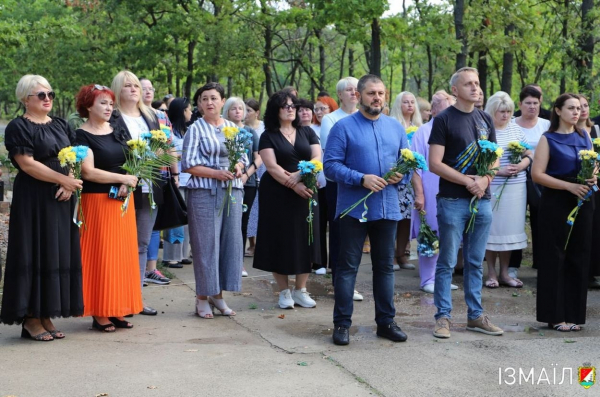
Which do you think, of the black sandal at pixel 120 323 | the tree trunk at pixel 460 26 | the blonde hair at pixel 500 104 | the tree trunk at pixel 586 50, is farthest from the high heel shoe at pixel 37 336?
the tree trunk at pixel 586 50

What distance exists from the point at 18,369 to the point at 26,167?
165cm

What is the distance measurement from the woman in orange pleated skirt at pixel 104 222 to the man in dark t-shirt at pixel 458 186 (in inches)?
106

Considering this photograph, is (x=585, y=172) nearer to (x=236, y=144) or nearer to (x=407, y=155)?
(x=407, y=155)

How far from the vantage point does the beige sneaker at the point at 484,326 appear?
700 cm

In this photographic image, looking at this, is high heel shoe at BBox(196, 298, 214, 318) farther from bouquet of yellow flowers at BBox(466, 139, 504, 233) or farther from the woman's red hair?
bouquet of yellow flowers at BBox(466, 139, 504, 233)

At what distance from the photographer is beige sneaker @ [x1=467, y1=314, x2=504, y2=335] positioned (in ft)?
23.0

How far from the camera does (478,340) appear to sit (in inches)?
268

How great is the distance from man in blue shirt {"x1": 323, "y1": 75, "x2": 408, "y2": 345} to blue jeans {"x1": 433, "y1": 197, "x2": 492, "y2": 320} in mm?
476

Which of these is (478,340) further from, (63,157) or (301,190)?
(63,157)

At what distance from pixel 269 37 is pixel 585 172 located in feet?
67.4

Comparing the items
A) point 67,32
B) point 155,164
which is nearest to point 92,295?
point 155,164

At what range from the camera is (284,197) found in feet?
26.5

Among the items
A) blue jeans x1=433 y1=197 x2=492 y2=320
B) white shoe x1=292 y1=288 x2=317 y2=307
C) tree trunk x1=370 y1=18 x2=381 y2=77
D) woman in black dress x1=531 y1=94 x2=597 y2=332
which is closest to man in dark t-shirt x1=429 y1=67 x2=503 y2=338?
blue jeans x1=433 y1=197 x2=492 y2=320

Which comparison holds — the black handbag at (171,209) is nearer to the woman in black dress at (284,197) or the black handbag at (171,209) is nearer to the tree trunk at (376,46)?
the woman in black dress at (284,197)
